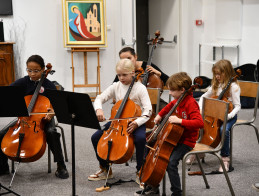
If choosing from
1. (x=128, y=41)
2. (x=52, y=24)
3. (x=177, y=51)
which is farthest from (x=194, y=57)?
(x=52, y=24)

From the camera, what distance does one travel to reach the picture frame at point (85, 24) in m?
6.52

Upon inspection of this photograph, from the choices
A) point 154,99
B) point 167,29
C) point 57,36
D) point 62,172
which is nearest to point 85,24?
point 57,36

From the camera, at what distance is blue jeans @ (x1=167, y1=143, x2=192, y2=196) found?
2.63 metres

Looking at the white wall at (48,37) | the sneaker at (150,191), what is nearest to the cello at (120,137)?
the sneaker at (150,191)

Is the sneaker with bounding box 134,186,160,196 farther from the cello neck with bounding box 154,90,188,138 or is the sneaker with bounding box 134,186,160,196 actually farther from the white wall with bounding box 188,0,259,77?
the white wall with bounding box 188,0,259,77

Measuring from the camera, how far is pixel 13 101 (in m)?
2.74

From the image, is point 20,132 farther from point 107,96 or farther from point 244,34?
→ point 244,34

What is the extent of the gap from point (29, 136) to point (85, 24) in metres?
3.86

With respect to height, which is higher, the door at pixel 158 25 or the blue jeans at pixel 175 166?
the door at pixel 158 25

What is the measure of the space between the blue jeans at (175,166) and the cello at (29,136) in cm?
103

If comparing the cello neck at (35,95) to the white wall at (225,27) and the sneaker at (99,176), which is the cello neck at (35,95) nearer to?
the sneaker at (99,176)

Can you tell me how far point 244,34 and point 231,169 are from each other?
4145 millimetres

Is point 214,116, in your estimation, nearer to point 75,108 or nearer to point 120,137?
point 120,137

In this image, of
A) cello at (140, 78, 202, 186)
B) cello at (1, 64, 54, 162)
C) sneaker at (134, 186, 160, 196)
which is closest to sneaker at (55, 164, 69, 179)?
cello at (1, 64, 54, 162)
